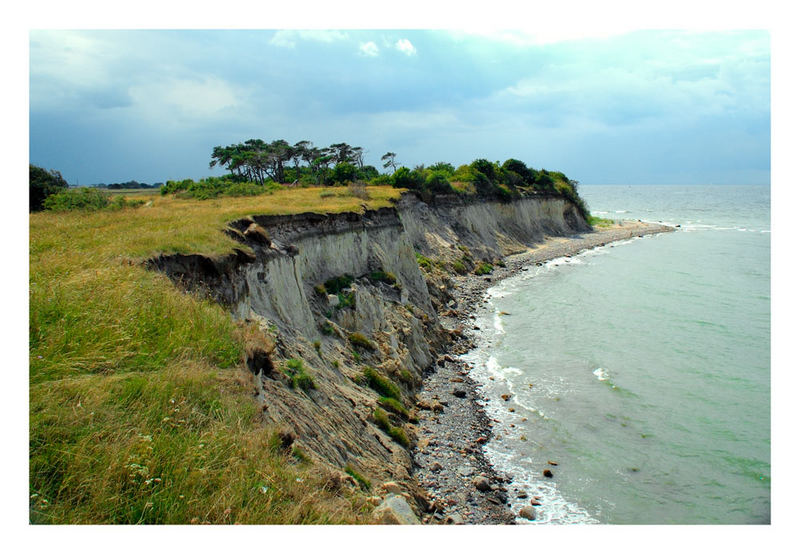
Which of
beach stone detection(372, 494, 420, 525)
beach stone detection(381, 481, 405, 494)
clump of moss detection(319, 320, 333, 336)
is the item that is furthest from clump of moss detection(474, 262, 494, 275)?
beach stone detection(372, 494, 420, 525)

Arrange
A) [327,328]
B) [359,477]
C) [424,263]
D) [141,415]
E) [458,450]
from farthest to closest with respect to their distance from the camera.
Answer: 1. [424,263]
2. [327,328]
3. [458,450]
4. [359,477]
5. [141,415]

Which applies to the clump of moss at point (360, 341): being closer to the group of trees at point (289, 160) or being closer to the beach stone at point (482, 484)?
the beach stone at point (482, 484)

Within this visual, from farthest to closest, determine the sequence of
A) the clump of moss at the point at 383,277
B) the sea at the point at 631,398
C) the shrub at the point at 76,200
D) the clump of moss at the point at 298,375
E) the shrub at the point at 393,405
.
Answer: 1. the clump of moss at the point at 383,277
2. the shrub at the point at 76,200
3. the shrub at the point at 393,405
4. the sea at the point at 631,398
5. the clump of moss at the point at 298,375

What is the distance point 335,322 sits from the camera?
20.4 metres

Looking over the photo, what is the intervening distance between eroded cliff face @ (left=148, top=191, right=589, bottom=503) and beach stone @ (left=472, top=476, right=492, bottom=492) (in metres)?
2.24

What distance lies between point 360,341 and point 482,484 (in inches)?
309

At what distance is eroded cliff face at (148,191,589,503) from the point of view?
1202 centimetres

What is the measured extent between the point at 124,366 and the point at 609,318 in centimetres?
3375

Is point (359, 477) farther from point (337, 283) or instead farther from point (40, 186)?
point (40, 186)

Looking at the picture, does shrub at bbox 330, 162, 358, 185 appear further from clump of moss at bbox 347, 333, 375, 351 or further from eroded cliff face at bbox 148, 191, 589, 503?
clump of moss at bbox 347, 333, 375, 351

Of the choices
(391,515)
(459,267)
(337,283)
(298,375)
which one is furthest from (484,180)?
(391,515)

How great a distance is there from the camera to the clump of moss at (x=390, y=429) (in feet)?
52.4

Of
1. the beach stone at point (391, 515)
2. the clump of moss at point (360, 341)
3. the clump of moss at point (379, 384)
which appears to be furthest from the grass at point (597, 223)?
the beach stone at point (391, 515)

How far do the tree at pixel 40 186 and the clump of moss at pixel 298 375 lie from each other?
1558 centimetres
